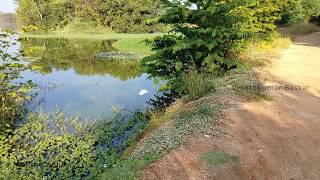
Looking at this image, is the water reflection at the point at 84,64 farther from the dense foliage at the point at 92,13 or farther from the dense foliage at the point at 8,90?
the dense foliage at the point at 92,13

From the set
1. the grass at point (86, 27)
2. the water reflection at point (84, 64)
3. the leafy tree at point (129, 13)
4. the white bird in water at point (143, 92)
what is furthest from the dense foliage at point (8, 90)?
the grass at point (86, 27)

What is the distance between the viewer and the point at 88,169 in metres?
7.96

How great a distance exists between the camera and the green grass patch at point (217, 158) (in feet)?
20.2

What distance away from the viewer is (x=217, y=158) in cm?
627

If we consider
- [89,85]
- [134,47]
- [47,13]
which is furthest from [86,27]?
[89,85]

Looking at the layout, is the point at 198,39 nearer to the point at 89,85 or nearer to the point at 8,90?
the point at 8,90

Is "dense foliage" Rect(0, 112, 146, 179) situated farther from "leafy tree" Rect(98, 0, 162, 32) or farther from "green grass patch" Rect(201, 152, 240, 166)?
"leafy tree" Rect(98, 0, 162, 32)

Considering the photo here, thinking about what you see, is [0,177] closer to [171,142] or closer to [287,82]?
[171,142]

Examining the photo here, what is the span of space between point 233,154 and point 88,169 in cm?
309

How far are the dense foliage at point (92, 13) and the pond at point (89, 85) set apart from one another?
33.9 meters

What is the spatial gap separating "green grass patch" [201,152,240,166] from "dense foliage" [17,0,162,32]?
53.2m

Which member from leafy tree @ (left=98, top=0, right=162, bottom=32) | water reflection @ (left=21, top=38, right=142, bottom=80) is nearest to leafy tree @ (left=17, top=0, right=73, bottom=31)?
leafy tree @ (left=98, top=0, right=162, bottom=32)

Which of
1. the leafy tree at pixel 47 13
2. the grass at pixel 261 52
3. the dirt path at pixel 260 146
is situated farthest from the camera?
the leafy tree at pixel 47 13

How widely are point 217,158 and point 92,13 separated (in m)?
59.5
